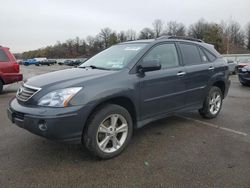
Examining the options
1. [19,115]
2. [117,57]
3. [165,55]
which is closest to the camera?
[19,115]

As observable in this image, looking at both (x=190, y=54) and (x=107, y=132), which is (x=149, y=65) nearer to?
(x=107, y=132)

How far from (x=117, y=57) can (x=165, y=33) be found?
76.4 m

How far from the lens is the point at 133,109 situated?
391 centimetres

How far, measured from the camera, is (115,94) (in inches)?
140

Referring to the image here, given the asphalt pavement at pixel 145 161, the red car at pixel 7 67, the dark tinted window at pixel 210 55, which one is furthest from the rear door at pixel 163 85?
the red car at pixel 7 67

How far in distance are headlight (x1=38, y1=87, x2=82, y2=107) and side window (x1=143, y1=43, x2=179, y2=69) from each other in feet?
4.87

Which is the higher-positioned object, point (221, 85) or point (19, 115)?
point (221, 85)

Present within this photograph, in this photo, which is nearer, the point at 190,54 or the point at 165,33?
the point at 190,54

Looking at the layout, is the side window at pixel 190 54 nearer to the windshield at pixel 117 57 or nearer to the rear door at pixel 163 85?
the rear door at pixel 163 85

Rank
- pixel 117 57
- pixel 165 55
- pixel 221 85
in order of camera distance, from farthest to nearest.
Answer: pixel 221 85, pixel 165 55, pixel 117 57

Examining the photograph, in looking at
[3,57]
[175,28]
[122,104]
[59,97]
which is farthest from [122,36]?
[59,97]

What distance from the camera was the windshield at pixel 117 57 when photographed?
13.3ft

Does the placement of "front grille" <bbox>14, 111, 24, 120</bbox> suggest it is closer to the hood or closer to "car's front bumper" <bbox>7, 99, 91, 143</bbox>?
"car's front bumper" <bbox>7, 99, 91, 143</bbox>

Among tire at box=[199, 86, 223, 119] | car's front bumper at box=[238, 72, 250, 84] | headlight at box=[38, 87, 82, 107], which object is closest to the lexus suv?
headlight at box=[38, 87, 82, 107]
